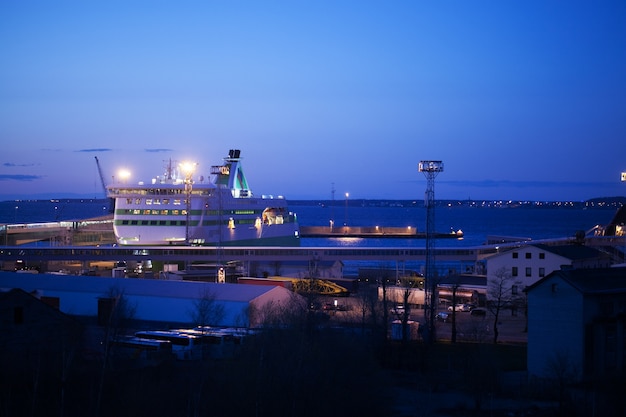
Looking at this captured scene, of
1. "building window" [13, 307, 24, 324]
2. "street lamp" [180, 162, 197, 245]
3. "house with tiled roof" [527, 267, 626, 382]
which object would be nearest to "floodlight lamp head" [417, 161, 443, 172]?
"house with tiled roof" [527, 267, 626, 382]

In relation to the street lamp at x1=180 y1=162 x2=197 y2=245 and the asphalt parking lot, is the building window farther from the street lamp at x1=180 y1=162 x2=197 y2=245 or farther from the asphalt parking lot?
the street lamp at x1=180 y1=162 x2=197 y2=245

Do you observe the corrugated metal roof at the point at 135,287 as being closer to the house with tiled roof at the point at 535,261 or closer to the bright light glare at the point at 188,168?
the house with tiled roof at the point at 535,261

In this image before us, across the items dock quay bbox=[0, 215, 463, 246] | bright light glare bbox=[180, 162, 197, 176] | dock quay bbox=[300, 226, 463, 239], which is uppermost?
dock quay bbox=[300, 226, 463, 239]

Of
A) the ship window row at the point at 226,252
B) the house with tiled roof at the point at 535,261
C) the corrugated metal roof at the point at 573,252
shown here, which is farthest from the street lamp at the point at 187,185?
the corrugated metal roof at the point at 573,252

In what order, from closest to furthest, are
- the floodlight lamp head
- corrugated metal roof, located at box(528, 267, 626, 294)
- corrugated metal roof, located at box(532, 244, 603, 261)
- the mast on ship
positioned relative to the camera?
corrugated metal roof, located at box(528, 267, 626, 294) < the floodlight lamp head < corrugated metal roof, located at box(532, 244, 603, 261) < the mast on ship

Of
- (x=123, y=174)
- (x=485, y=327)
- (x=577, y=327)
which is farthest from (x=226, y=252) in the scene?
(x=577, y=327)

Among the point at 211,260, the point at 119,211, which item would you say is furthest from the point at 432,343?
the point at 119,211

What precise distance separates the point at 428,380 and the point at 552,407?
2504 millimetres

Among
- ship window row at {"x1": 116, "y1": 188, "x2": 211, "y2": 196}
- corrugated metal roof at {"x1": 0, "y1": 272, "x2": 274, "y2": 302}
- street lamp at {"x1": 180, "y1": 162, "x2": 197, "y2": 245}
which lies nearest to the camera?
corrugated metal roof at {"x1": 0, "y1": 272, "x2": 274, "y2": 302}

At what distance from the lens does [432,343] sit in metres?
18.1

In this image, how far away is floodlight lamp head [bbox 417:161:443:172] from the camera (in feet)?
79.5

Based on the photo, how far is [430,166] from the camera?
24.5 metres

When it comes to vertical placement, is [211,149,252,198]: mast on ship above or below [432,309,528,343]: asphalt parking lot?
above

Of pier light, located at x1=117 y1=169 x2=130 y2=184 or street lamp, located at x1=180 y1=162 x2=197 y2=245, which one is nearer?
street lamp, located at x1=180 y1=162 x2=197 y2=245
